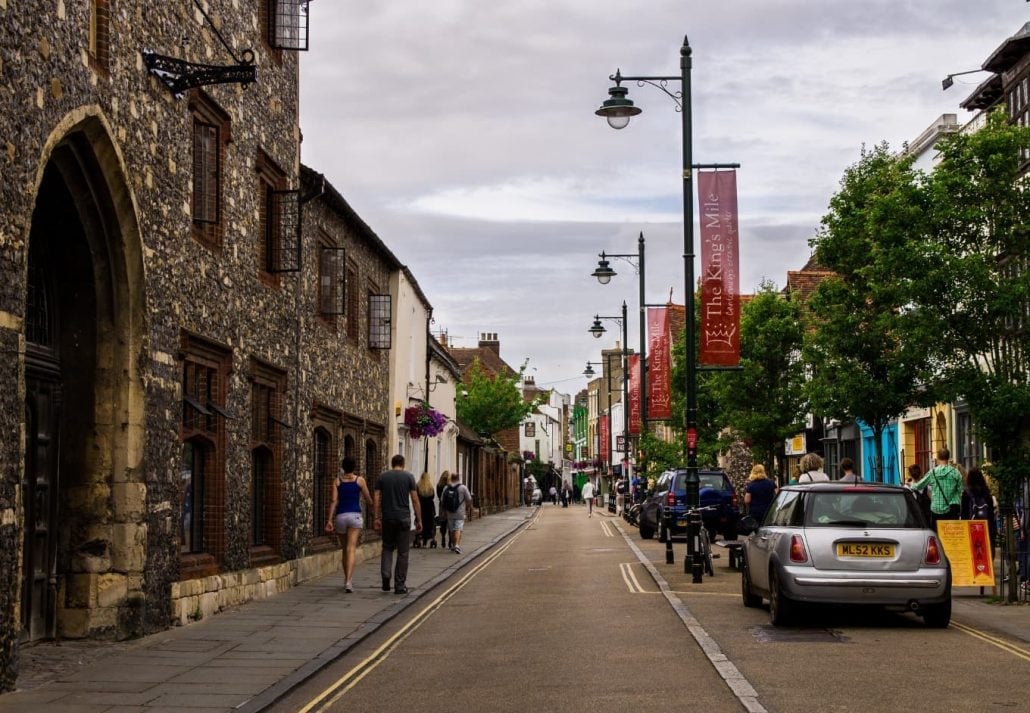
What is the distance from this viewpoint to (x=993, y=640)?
12680mm

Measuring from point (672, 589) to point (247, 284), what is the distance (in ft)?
22.6

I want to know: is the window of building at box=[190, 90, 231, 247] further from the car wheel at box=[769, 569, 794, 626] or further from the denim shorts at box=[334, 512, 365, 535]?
the car wheel at box=[769, 569, 794, 626]

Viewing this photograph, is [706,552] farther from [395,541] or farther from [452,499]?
[452,499]

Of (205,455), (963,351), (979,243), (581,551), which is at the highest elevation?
(979,243)

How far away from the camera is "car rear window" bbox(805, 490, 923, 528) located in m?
13.9

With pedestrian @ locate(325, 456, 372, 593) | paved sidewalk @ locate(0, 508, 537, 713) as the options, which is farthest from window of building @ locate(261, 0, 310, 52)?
paved sidewalk @ locate(0, 508, 537, 713)

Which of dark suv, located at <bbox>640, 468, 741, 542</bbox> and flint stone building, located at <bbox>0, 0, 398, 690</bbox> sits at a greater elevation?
flint stone building, located at <bbox>0, 0, 398, 690</bbox>

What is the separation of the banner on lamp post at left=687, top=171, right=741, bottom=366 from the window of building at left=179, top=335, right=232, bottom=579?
7.99m

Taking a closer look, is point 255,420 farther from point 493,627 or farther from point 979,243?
point 979,243

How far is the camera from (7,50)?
981 centimetres

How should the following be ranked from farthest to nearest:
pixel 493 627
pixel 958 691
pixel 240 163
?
pixel 240 163
pixel 493 627
pixel 958 691

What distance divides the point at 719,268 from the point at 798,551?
8.44m

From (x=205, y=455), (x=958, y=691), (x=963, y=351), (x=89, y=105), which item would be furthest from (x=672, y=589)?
(x=89, y=105)

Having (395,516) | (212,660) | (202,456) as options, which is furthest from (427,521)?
(212,660)
